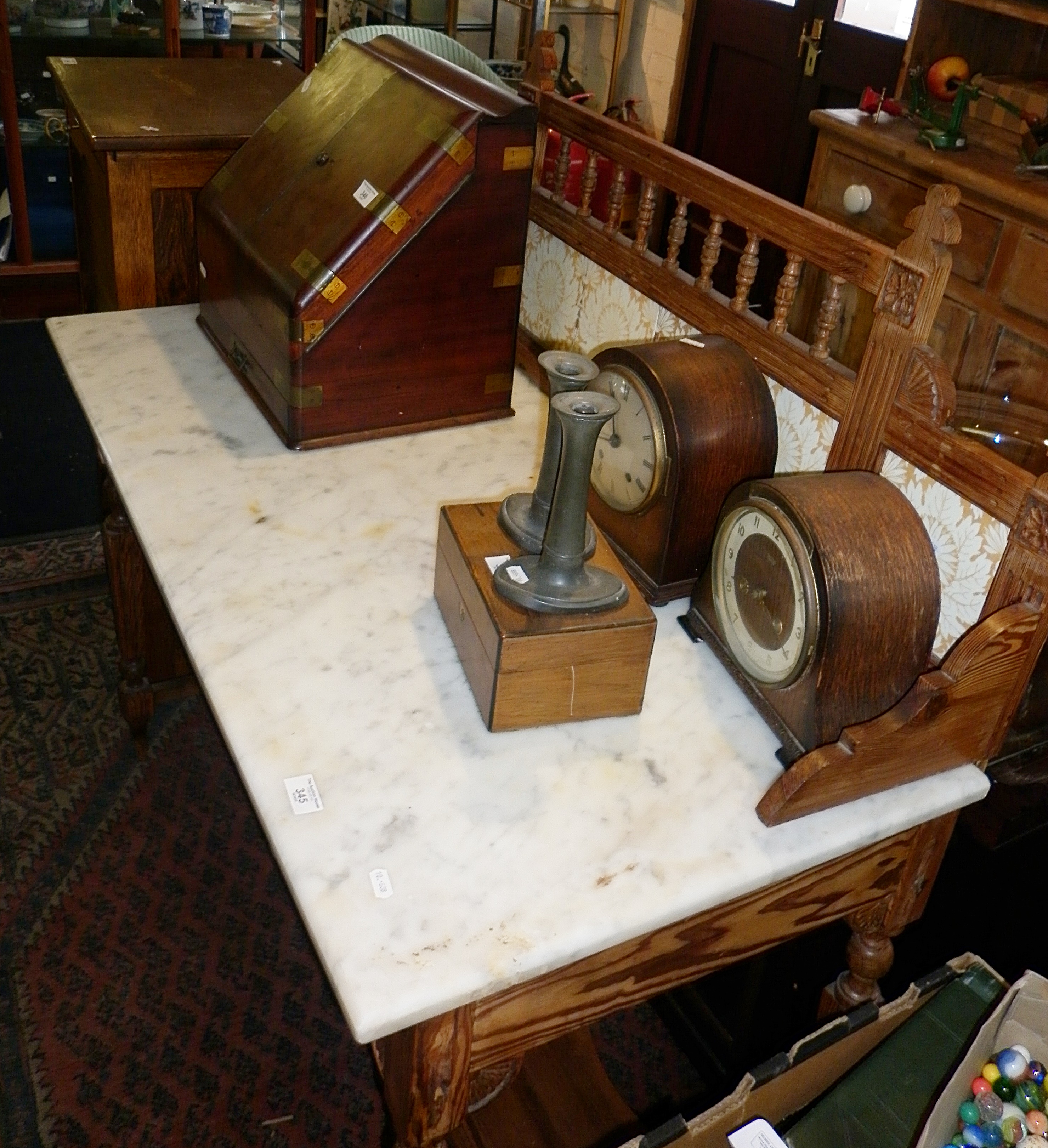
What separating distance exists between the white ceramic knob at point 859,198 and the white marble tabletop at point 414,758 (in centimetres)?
135

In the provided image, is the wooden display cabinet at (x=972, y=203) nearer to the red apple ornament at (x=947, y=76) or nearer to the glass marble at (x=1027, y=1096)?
the red apple ornament at (x=947, y=76)

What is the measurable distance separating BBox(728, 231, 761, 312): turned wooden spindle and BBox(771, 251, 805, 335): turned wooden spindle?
0.12ft

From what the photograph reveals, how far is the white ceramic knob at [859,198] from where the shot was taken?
8.20 ft

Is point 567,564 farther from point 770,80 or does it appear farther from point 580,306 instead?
point 770,80

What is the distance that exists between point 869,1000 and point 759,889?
0.37m

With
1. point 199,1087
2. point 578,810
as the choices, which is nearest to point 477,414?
point 578,810

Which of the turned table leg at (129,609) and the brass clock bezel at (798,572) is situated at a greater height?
the brass clock bezel at (798,572)

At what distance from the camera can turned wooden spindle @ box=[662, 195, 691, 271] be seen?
1.48 m

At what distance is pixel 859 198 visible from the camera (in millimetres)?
2508

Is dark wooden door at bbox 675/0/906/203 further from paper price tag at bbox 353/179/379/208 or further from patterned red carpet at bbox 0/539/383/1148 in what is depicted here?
patterned red carpet at bbox 0/539/383/1148

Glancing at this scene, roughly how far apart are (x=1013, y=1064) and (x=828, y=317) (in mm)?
780

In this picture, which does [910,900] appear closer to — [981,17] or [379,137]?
[379,137]

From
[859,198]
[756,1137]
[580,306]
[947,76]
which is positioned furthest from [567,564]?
[947,76]

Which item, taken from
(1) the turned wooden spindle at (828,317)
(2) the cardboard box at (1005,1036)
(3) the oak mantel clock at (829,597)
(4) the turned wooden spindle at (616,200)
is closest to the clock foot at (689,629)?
(3) the oak mantel clock at (829,597)
